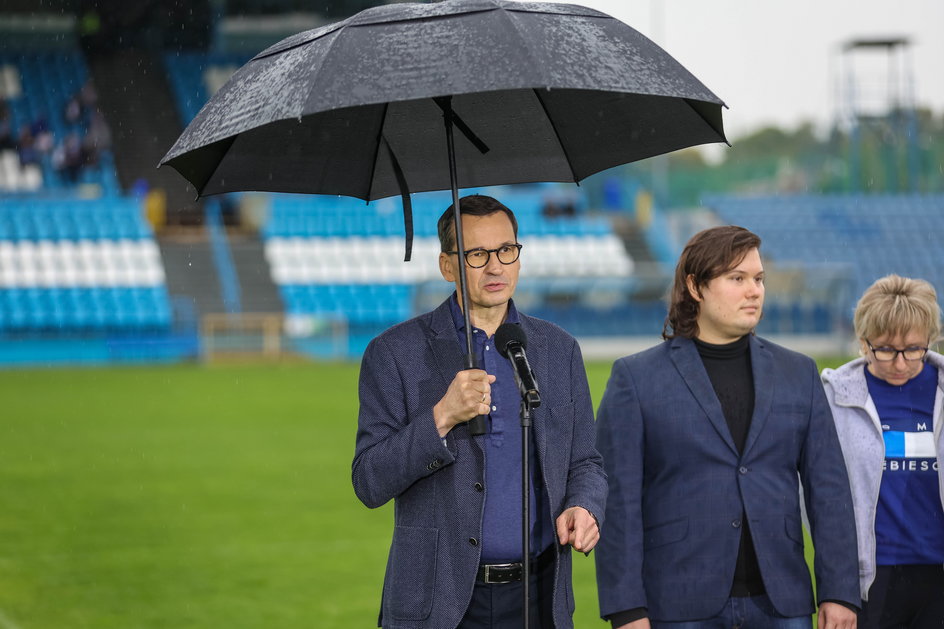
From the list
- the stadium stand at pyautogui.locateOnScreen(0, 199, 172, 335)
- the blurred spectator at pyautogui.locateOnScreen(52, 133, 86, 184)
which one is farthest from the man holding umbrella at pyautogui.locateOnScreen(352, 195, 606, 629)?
the blurred spectator at pyautogui.locateOnScreen(52, 133, 86, 184)

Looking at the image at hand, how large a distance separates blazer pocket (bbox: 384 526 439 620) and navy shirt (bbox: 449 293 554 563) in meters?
0.13

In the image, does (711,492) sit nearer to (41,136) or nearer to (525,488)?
(525,488)

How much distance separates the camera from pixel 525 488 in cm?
264

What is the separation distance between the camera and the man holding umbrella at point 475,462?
2840 mm

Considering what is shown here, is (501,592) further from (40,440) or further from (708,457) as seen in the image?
(40,440)

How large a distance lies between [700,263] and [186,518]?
628 centimetres

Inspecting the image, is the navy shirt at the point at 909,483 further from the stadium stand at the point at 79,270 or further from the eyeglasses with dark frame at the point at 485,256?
the stadium stand at the point at 79,270

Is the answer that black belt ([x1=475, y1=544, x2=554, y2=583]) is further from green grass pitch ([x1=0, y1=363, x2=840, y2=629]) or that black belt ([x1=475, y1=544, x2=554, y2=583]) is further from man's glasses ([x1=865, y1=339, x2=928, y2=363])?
green grass pitch ([x1=0, y1=363, x2=840, y2=629])

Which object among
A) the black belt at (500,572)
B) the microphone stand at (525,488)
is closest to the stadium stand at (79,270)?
the black belt at (500,572)

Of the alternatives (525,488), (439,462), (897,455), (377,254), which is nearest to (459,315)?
(439,462)

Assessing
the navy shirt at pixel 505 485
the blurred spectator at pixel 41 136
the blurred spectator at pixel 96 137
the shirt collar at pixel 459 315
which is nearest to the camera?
the navy shirt at pixel 505 485

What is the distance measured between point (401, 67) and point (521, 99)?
2.88 feet

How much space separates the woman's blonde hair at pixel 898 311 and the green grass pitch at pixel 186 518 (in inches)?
119

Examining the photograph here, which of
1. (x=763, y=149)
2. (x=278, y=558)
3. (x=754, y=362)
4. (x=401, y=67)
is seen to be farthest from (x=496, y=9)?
(x=763, y=149)
